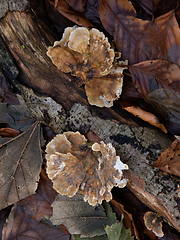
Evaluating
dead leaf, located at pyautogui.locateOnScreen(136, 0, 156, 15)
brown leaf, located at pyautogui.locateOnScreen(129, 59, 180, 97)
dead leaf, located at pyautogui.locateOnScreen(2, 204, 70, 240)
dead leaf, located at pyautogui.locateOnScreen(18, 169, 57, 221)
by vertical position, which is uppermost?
dead leaf, located at pyautogui.locateOnScreen(136, 0, 156, 15)

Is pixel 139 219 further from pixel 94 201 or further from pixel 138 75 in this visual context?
pixel 138 75

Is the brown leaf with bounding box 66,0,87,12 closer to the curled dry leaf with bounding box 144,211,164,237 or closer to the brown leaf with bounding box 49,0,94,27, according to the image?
the brown leaf with bounding box 49,0,94,27

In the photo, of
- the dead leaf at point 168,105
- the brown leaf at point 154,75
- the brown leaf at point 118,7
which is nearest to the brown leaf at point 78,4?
the brown leaf at point 118,7

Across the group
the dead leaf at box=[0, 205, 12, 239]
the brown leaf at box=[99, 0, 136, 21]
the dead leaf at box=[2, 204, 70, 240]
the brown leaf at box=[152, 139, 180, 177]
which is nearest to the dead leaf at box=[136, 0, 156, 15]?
the brown leaf at box=[99, 0, 136, 21]

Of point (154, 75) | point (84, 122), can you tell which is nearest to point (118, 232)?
point (84, 122)

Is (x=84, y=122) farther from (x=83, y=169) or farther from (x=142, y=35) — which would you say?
(x=142, y=35)
